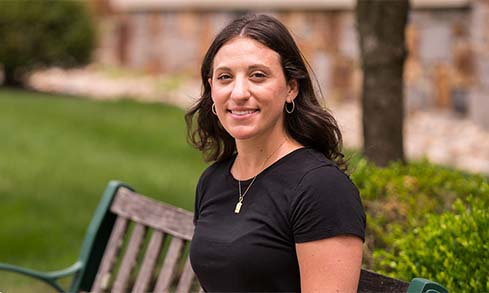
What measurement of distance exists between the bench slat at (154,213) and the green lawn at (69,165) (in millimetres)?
2358

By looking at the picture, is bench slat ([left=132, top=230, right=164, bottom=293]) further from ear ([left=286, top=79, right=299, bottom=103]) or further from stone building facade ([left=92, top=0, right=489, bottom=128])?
stone building facade ([left=92, top=0, right=489, bottom=128])

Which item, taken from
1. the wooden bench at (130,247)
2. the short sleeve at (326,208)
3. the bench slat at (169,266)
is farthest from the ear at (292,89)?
the bench slat at (169,266)

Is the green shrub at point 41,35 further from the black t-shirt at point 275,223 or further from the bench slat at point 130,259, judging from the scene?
the black t-shirt at point 275,223

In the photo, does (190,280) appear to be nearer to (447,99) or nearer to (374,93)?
(374,93)

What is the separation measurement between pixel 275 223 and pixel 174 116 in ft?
31.6

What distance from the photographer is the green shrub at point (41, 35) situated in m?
14.6

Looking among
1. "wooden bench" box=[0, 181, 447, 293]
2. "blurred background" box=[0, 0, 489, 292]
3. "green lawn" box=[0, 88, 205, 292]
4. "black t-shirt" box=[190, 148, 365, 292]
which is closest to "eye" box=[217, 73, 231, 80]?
"black t-shirt" box=[190, 148, 365, 292]

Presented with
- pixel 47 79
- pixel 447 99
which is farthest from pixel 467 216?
pixel 47 79

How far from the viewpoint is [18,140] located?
32.7ft

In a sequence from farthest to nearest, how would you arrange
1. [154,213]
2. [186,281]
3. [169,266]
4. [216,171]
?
[154,213] < [169,266] < [186,281] < [216,171]

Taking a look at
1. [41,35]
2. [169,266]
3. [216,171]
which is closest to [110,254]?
[169,266]

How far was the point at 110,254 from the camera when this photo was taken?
388 cm

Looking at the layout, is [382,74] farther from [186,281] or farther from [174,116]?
[174,116]

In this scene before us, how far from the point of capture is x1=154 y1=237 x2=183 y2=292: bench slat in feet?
11.9
